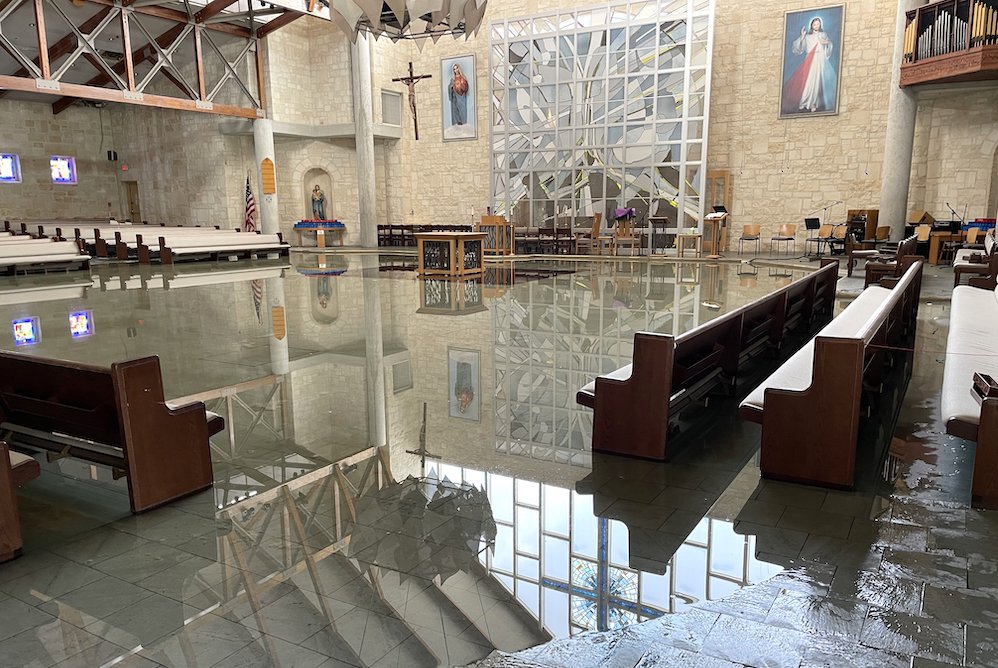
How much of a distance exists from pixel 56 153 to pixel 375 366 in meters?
19.5

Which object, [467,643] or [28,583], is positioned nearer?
[467,643]

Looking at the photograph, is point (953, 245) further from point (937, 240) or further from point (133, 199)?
point (133, 199)

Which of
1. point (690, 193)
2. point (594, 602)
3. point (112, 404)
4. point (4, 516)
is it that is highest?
point (690, 193)

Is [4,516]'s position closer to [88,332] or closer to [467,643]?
[467,643]

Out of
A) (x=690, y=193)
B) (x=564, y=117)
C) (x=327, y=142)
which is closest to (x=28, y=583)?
(x=690, y=193)

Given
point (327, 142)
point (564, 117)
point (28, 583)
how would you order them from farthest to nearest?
1. point (327, 142)
2. point (564, 117)
3. point (28, 583)

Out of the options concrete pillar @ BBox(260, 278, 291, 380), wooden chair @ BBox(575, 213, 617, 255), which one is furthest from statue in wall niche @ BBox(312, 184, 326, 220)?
concrete pillar @ BBox(260, 278, 291, 380)

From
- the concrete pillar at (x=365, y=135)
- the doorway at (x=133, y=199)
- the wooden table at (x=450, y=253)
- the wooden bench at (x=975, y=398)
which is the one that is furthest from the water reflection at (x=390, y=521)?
the doorway at (x=133, y=199)

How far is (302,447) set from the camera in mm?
3447

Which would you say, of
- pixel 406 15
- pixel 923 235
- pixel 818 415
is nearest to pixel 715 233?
pixel 923 235

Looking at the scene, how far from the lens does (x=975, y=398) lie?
2.77 meters

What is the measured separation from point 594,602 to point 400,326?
488 cm

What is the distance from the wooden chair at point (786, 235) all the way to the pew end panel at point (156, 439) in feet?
43.9

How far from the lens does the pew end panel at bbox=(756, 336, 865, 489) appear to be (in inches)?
110
